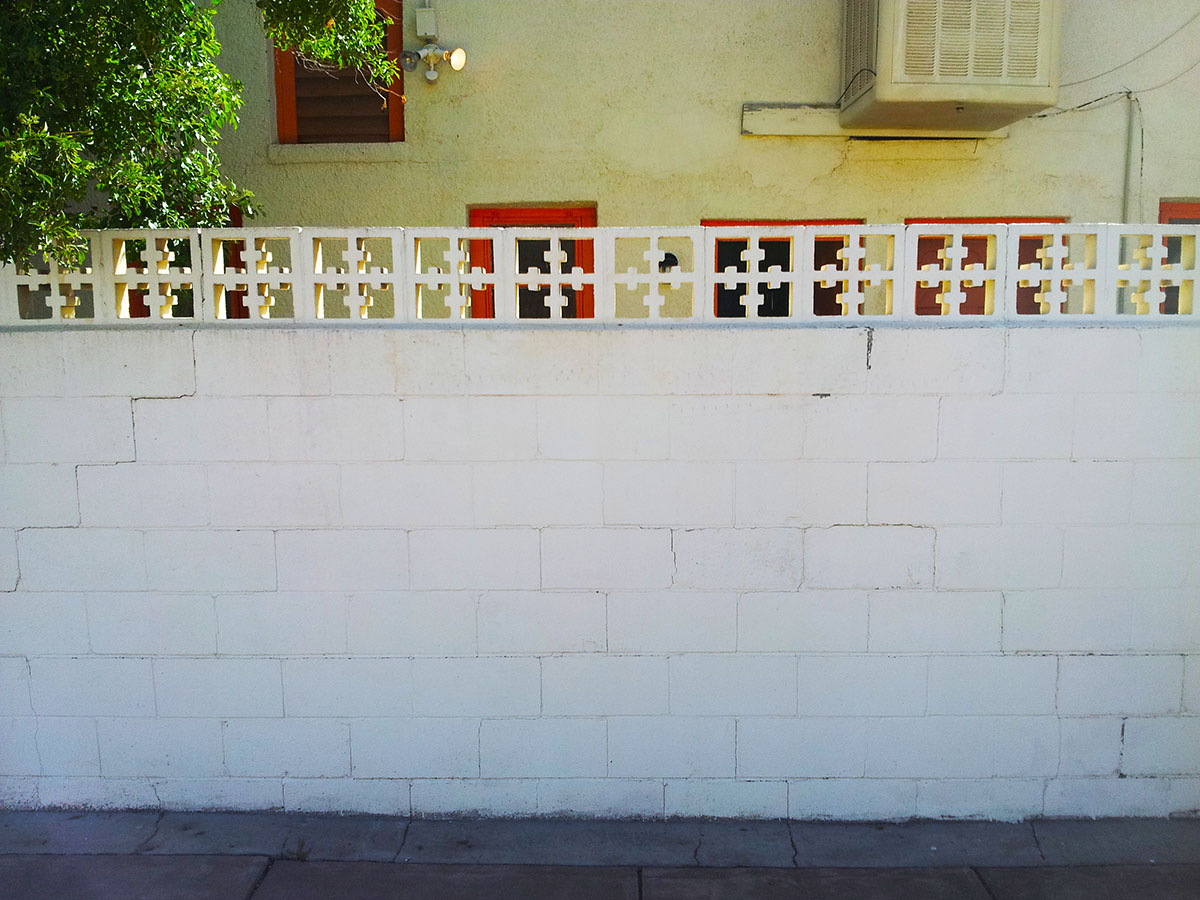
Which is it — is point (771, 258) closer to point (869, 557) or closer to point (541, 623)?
point (869, 557)

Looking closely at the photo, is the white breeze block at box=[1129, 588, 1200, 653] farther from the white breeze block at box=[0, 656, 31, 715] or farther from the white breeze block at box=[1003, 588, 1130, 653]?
the white breeze block at box=[0, 656, 31, 715]

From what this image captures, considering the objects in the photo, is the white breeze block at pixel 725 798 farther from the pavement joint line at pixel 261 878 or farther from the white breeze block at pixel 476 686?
the pavement joint line at pixel 261 878

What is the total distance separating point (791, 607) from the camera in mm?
3355

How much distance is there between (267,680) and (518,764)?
97 centimetres

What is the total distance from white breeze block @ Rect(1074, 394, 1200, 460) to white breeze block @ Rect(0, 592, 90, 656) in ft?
11.9

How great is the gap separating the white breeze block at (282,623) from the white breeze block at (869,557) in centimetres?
171

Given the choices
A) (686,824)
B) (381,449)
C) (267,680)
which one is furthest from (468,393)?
(686,824)

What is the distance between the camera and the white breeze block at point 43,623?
3.39 m

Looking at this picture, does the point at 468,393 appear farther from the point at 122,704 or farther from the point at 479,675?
the point at 122,704

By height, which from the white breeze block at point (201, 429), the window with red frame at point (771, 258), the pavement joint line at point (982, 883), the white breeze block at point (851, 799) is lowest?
Result: the pavement joint line at point (982, 883)

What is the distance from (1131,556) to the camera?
10.9 feet

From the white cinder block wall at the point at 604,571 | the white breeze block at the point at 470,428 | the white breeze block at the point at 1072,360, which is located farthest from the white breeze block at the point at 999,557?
the white breeze block at the point at 470,428

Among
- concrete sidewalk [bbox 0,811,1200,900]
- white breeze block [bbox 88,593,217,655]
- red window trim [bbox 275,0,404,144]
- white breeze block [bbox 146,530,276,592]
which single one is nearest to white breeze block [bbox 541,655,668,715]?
concrete sidewalk [bbox 0,811,1200,900]

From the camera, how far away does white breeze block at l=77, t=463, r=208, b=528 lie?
3324 millimetres
